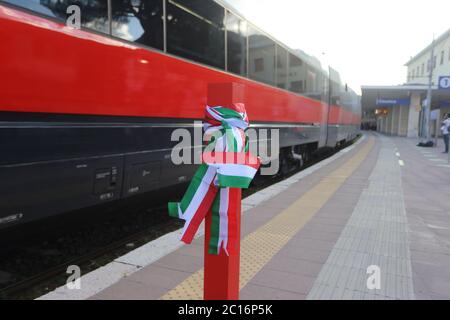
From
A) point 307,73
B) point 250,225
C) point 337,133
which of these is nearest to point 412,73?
point 337,133

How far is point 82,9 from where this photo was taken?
3.65m

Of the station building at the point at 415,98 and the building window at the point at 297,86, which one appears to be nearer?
the building window at the point at 297,86

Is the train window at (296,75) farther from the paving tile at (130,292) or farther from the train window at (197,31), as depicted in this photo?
the paving tile at (130,292)

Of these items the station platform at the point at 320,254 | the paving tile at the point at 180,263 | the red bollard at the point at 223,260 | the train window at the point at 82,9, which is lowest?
the station platform at the point at 320,254

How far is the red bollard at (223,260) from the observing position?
2.19m

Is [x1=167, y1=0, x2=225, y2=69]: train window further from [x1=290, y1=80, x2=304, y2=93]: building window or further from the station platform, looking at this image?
[x1=290, y1=80, x2=304, y2=93]: building window

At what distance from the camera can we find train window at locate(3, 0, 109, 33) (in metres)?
3.18

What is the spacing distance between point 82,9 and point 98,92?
767 millimetres

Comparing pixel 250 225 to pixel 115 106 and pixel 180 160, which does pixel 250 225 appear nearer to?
pixel 180 160

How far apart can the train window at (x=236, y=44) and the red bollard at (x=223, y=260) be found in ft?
13.7

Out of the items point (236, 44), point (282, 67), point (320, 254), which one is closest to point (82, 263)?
point (320, 254)

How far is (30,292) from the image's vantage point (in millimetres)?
3334

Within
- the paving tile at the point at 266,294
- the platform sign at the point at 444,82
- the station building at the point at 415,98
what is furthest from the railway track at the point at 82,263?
the station building at the point at 415,98
